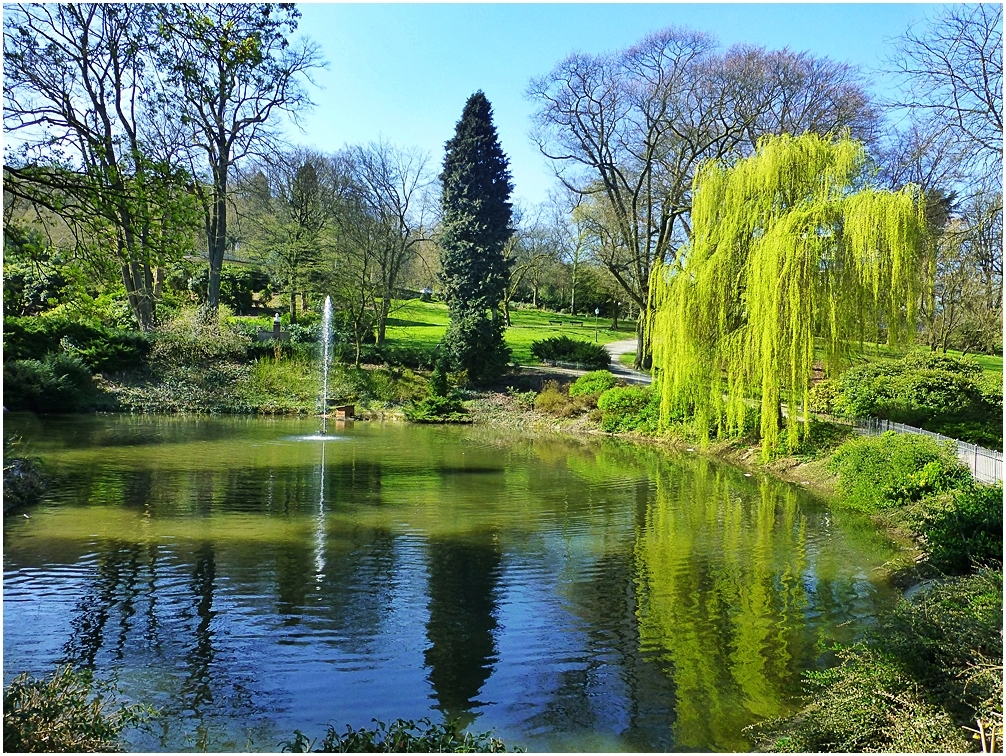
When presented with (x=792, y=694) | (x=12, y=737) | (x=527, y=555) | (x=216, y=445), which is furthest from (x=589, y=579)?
(x=216, y=445)

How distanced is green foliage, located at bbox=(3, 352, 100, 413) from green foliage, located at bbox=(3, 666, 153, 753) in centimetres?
1989

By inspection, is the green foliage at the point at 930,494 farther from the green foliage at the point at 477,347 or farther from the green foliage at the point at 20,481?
the green foliage at the point at 477,347

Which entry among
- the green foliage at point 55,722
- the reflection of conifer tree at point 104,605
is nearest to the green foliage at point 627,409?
the reflection of conifer tree at point 104,605

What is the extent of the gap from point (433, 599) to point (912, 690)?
4.80 m

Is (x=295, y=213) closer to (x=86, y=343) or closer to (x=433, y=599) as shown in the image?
(x=86, y=343)

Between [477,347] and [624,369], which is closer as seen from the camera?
[477,347]

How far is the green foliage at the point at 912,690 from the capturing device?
4.56 m

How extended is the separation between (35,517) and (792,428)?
14536mm

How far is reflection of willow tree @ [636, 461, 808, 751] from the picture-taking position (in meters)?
6.09

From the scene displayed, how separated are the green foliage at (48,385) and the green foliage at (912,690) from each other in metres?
22.9

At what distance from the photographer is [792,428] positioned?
649 inches

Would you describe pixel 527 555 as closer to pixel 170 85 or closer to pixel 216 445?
pixel 170 85

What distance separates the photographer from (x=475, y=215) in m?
32.9

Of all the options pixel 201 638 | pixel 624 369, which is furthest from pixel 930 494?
pixel 624 369
